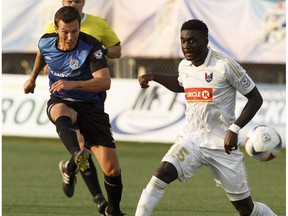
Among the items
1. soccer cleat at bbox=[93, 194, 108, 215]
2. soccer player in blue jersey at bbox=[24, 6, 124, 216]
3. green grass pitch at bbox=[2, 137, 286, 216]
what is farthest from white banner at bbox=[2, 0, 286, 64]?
soccer player in blue jersey at bbox=[24, 6, 124, 216]

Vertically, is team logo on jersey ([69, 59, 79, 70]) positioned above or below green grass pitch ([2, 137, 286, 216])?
above

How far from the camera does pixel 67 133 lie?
849cm

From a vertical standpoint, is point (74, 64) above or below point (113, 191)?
above

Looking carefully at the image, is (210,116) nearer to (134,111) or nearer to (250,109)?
(250,109)

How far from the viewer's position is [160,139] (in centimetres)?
1925

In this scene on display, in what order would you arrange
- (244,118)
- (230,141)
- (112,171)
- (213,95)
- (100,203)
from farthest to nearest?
(100,203)
(112,171)
(213,95)
(244,118)
(230,141)

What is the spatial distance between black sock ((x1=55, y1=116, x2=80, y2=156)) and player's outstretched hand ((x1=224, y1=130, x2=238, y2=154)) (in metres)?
1.32

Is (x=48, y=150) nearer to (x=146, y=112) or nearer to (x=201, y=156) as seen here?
(x=146, y=112)

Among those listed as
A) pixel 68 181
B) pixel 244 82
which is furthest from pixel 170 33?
pixel 244 82

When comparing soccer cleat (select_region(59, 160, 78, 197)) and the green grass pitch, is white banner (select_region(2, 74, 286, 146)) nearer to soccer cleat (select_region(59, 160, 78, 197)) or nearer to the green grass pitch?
the green grass pitch

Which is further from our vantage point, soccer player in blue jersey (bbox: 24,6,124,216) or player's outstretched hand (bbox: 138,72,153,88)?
soccer player in blue jersey (bbox: 24,6,124,216)

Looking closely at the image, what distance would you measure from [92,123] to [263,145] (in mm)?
1672

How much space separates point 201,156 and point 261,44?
11267 millimetres

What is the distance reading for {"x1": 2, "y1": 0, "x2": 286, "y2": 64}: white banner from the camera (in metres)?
19.0
